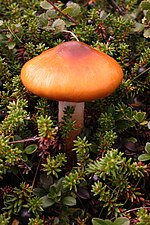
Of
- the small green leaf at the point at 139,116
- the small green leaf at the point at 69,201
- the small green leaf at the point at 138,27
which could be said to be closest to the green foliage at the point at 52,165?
the small green leaf at the point at 69,201

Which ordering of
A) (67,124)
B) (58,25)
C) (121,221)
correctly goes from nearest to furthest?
(121,221), (67,124), (58,25)

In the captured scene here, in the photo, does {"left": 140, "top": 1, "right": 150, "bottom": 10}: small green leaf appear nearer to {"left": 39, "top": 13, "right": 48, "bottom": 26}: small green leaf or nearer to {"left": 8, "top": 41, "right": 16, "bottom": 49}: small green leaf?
{"left": 39, "top": 13, "right": 48, "bottom": 26}: small green leaf

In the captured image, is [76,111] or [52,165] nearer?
[52,165]

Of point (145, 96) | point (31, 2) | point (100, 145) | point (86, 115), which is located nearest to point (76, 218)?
point (100, 145)

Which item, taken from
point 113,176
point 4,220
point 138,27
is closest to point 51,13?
point 138,27

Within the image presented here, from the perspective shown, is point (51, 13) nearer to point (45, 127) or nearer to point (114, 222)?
point (45, 127)

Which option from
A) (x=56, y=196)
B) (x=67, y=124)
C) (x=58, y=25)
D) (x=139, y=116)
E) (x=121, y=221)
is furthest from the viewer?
(x=58, y=25)
